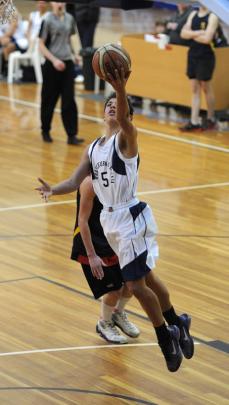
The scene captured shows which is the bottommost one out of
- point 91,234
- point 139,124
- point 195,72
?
point 139,124

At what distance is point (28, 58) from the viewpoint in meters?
20.8

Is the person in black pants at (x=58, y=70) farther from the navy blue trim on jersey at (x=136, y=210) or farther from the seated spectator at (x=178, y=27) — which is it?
the navy blue trim on jersey at (x=136, y=210)

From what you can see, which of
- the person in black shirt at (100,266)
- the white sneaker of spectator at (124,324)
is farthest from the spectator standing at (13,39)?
the white sneaker of spectator at (124,324)

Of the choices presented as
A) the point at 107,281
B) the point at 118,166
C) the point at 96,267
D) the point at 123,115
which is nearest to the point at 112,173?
the point at 118,166

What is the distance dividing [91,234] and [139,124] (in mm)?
9607

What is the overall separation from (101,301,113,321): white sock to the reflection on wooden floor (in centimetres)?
18

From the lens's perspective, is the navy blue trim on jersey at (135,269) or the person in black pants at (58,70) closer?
the navy blue trim on jersey at (135,269)

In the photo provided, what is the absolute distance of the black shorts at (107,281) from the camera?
7.29 meters

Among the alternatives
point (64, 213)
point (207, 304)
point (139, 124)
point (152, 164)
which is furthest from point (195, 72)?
point (207, 304)

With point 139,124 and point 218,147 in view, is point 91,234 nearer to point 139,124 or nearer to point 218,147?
point 218,147

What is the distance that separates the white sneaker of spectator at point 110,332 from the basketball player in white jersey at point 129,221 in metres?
0.85

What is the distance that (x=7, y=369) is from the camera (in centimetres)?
704

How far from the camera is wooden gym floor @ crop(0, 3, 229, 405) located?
6793 millimetres

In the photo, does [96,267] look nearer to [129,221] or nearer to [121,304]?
[129,221]
